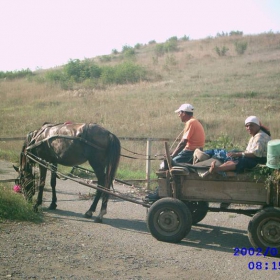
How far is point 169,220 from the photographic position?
7184 mm

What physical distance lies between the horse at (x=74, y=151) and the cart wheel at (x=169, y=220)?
5.66ft

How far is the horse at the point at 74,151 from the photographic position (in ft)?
29.6

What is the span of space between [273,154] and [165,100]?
20231 mm

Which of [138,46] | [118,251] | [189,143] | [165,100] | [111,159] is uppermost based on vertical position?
[138,46]

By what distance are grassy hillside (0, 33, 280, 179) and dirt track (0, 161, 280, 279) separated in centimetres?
483

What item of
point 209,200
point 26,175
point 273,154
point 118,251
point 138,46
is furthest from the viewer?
point 138,46

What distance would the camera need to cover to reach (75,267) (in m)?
5.85

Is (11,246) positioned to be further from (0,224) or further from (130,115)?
(130,115)

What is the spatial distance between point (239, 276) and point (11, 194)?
15.1 ft

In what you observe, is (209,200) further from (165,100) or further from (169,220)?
(165,100)

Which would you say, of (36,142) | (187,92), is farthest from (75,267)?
(187,92)

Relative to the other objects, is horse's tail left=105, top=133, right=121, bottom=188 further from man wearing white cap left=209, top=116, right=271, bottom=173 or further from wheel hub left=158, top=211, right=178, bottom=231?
man wearing white cap left=209, top=116, right=271, bottom=173

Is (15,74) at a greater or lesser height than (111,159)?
greater

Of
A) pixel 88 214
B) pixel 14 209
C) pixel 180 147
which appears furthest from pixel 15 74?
pixel 180 147
